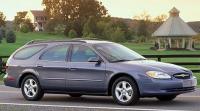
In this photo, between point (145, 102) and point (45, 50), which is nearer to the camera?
point (145, 102)

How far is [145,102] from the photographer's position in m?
13.2

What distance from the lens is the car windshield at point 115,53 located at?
13.1 metres

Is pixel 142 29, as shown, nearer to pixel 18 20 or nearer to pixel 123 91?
pixel 18 20

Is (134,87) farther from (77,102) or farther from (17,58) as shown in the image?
(17,58)

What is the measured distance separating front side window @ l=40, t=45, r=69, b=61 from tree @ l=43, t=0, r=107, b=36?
118 m

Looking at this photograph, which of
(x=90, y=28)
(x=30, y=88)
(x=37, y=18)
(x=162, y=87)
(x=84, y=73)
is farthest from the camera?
(x=37, y=18)

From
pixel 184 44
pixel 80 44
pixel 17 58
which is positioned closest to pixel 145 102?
pixel 80 44

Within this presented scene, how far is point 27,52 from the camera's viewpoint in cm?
1471

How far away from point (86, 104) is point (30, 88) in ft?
5.66

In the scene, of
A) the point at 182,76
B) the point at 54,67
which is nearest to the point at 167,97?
the point at 182,76

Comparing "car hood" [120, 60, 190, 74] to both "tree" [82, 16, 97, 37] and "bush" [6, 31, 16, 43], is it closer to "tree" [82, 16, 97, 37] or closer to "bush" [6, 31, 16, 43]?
"bush" [6, 31, 16, 43]

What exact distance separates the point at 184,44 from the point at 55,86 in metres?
102

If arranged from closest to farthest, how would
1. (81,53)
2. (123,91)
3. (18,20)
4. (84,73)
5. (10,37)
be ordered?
(123,91) < (84,73) < (81,53) < (10,37) < (18,20)

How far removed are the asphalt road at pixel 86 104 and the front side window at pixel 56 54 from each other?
0.98m
